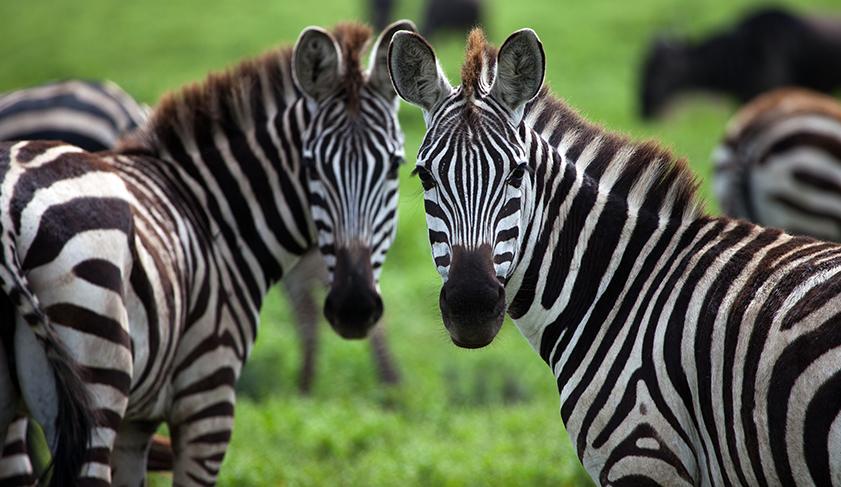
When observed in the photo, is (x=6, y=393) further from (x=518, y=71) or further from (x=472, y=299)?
(x=518, y=71)

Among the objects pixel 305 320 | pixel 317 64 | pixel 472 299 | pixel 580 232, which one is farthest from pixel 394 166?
pixel 305 320

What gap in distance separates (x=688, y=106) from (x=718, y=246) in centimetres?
1772

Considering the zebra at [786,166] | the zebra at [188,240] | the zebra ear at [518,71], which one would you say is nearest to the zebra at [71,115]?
the zebra at [188,240]

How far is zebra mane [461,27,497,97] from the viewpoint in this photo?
4137mm

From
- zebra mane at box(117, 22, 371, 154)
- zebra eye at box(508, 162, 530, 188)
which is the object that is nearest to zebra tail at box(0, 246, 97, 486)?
zebra mane at box(117, 22, 371, 154)

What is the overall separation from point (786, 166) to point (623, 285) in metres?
6.52

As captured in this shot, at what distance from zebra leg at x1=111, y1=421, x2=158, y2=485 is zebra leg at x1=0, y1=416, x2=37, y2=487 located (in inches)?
17.2

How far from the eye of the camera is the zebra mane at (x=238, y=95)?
5.66m

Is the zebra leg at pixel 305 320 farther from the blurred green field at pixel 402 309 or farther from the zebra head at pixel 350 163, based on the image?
the zebra head at pixel 350 163

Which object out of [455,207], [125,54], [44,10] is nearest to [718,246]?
[455,207]

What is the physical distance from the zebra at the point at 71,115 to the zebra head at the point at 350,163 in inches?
124

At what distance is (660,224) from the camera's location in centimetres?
425

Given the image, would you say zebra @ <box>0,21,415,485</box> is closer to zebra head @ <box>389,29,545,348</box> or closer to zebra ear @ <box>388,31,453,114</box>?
zebra ear @ <box>388,31,453,114</box>

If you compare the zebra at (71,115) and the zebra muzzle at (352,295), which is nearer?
the zebra muzzle at (352,295)
